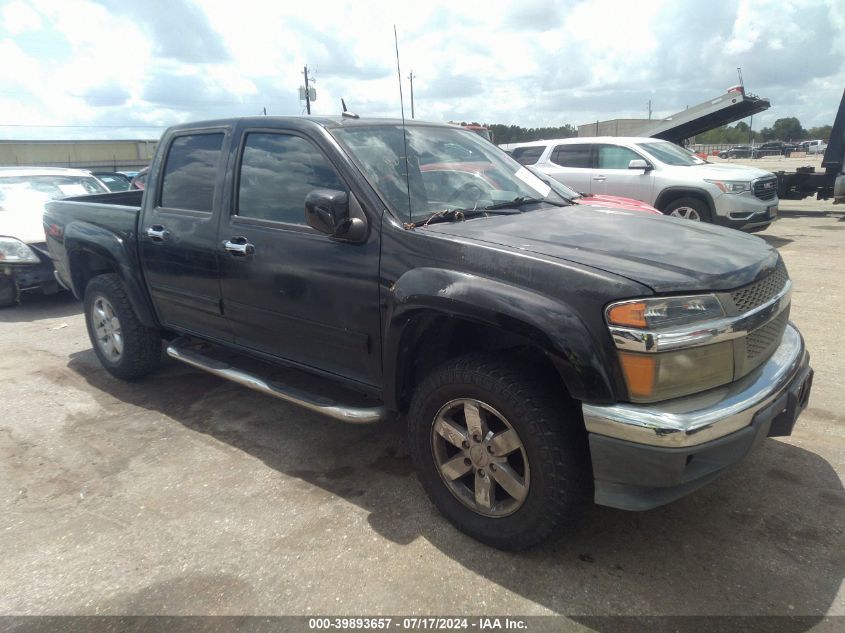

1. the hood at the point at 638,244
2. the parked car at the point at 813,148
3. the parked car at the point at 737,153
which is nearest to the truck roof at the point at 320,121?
the hood at the point at 638,244

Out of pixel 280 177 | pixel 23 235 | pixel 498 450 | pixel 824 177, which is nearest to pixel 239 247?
pixel 280 177

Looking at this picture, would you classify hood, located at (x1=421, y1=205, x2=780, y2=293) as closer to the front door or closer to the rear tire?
the front door

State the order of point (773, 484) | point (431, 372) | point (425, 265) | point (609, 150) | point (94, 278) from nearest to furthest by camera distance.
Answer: point (425, 265), point (431, 372), point (773, 484), point (94, 278), point (609, 150)

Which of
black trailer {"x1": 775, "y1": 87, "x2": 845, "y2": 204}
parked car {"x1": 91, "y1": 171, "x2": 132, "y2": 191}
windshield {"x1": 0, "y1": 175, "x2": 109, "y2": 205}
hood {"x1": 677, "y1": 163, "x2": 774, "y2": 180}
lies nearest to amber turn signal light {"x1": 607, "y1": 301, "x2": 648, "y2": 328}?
windshield {"x1": 0, "y1": 175, "x2": 109, "y2": 205}

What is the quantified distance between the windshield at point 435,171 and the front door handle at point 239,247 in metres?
0.80

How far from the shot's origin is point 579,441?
8.10 ft

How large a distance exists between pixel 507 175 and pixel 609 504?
212cm

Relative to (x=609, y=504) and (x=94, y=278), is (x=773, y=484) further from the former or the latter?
(x=94, y=278)

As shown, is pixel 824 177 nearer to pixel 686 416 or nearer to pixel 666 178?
pixel 666 178

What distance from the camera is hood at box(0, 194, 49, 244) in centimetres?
739

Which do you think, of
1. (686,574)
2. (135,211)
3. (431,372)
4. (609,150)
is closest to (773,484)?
(686,574)

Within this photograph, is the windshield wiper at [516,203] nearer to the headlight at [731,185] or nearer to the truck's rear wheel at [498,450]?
the truck's rear wheel at [498,450]

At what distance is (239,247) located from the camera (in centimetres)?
352

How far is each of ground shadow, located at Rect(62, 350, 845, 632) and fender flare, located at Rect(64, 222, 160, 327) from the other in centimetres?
126
